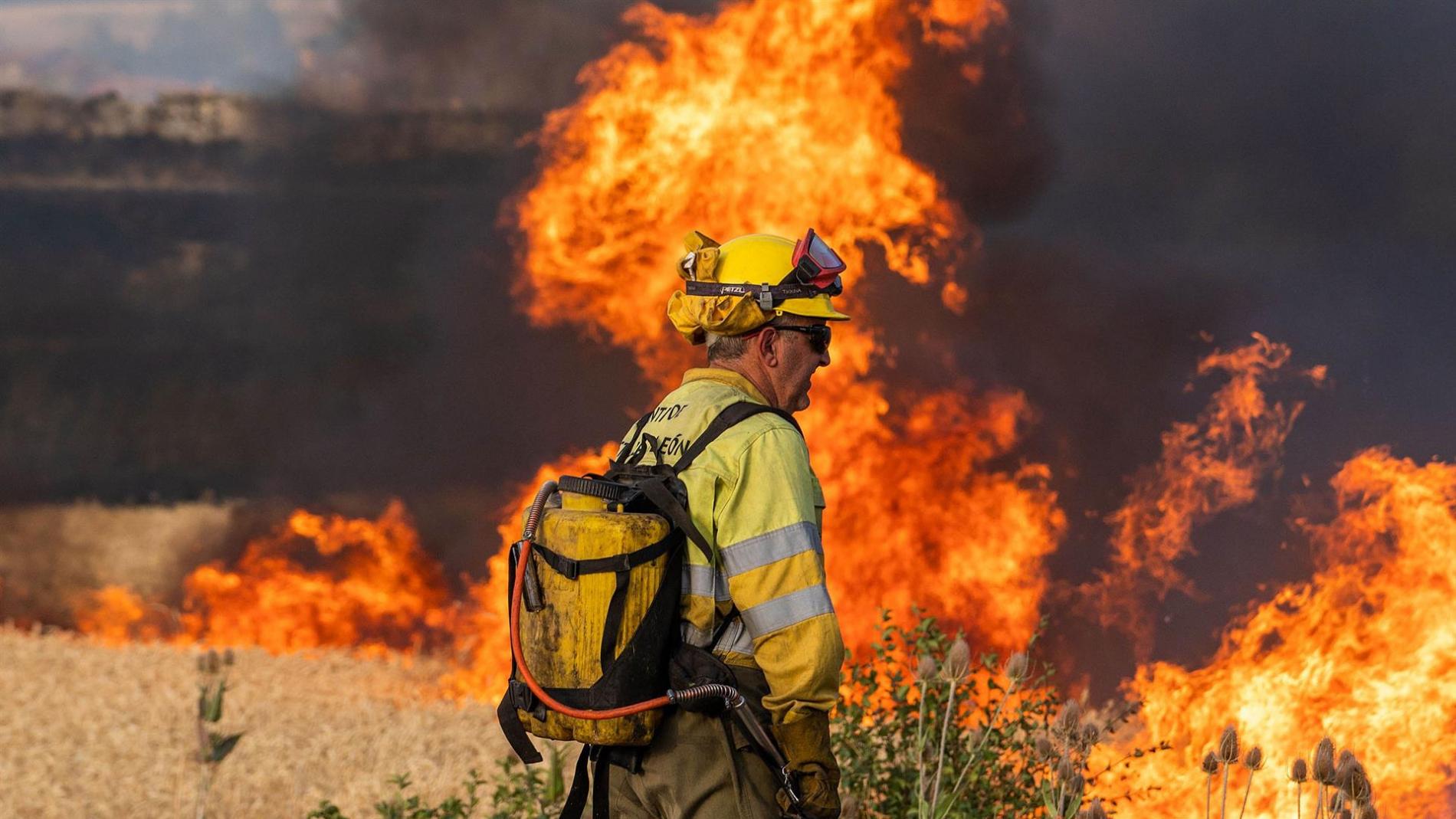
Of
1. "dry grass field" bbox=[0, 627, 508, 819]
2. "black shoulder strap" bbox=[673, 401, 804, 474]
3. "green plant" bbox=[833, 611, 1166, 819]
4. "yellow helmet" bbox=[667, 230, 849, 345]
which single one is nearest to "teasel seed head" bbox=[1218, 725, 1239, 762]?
"black shoulder strap" bbox=[673, 401, 804, 474]

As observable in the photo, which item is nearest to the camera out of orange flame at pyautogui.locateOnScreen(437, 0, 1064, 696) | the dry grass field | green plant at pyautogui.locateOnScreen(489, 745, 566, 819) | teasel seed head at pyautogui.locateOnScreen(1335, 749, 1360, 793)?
teasel seed head at pyautogui.locateOnScreen(1335, 749, 1360, 793)

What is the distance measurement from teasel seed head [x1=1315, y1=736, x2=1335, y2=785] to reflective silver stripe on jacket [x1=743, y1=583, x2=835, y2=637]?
1227mm

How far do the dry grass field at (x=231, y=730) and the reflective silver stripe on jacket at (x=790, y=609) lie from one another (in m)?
4.78

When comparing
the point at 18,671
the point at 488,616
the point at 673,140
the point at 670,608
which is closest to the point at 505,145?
the point at 673,140

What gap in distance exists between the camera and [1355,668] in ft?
22.4

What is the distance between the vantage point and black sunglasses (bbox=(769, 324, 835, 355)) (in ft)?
12.4

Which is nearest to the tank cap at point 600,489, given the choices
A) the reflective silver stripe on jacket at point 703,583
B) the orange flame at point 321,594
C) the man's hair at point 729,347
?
the reflective silver stripe on jacket at point 703,583

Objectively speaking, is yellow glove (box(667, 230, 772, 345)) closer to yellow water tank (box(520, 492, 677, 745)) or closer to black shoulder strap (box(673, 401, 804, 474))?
black shoulder strap (box(673, 401, 804, 474))

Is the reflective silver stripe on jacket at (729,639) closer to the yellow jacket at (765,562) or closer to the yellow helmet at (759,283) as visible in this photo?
the yellow jacket at (765,562)

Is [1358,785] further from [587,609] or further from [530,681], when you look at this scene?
[530,681]

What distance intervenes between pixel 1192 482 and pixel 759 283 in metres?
5.28

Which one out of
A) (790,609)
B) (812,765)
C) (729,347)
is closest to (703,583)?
(790,609)

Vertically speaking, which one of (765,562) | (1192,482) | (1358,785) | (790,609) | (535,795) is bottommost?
(1358,785)

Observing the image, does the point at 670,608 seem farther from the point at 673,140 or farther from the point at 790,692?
the point at 673,140
